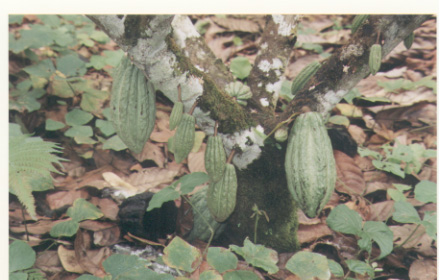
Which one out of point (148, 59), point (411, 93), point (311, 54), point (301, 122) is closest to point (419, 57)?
point (411, 93)

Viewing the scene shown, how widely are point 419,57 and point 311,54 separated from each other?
27.0 inches

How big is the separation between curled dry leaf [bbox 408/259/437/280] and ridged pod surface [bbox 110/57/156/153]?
1.19 metres

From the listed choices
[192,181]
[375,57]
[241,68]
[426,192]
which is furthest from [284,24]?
[426,192]

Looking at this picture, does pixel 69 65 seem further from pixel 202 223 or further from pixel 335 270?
pixel 335 270

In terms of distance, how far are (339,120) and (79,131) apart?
4.62ft

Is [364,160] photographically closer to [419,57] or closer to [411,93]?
[411,93]

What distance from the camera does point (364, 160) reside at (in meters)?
2.39

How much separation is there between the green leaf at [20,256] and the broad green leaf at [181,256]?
0.50 m

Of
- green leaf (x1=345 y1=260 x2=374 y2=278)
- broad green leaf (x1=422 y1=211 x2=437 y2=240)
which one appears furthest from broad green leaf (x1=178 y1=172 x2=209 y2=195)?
broad green leaf (x1=422 y1=211 x2=437 y2=240)

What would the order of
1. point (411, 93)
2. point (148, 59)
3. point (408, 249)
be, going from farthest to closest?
1. point (411, 93)
2. point (408, 249)
3. point (148, 59)

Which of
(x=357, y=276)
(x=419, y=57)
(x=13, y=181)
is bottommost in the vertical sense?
(x=357, y=276)

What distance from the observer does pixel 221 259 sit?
165 cm

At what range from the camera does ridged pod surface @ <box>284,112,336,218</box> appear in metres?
1.62

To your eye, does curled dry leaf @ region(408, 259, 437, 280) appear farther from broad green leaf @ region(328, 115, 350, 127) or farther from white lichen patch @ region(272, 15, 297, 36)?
white lichen patch @ region(272, 15, 297, 36)
